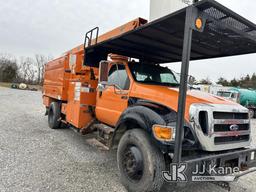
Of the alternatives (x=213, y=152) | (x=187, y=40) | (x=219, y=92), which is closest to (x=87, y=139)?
(x=213, y=152)

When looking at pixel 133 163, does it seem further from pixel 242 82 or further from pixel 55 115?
pixel 242 82

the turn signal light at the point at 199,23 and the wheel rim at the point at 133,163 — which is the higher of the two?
the turn signal light at the point at 199,23

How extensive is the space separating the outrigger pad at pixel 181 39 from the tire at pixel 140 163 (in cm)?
165

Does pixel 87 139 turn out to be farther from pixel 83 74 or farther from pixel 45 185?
pixel 45 185

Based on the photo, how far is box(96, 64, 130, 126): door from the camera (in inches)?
171

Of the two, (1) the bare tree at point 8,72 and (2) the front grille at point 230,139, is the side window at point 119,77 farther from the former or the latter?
(1) the bare tree at point 8,72

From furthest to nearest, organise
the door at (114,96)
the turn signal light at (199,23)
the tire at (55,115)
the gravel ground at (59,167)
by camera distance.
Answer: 1. the tire at (55,115)
2. the door at (114,96)
3. the gravel ground at (59,167)
4. the turn signal light at (199,23)

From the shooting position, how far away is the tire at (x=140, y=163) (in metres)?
3.03

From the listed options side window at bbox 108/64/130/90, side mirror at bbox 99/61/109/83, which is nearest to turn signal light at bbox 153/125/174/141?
side window at bbox 108/64/130/90

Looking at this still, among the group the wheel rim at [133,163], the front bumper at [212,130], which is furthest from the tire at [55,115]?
the front bumper at [212,130]

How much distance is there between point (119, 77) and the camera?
4629mm

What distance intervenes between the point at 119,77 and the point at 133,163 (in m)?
1.89

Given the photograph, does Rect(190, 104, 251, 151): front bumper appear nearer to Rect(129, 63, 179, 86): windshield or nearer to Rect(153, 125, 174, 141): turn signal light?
Rect(153, 125, 174, 141): turn signal light

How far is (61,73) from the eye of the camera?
6.93m
